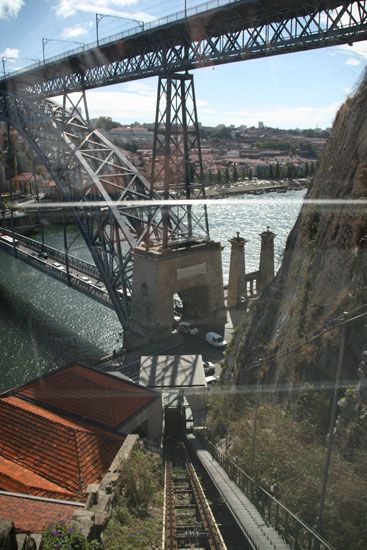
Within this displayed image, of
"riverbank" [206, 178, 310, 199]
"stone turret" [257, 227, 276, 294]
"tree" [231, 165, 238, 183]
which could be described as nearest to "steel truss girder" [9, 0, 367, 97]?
"stone turret" [257, 227, 276, 294]

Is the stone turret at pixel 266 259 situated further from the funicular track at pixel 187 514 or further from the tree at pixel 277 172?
the tree at pixel 277 172

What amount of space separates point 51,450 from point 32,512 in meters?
1.63

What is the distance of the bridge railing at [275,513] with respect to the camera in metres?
3.94

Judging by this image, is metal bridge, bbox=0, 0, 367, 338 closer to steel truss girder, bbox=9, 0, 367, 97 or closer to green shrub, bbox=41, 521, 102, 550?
steel truss girder, bbox=9, 0, 367, 97

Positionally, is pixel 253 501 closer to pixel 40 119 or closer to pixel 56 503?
pixel 56 503

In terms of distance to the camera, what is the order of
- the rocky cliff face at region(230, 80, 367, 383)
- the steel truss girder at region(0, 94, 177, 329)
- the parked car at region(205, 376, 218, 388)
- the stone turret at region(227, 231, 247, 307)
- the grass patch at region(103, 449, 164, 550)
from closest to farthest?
1. the grass patch at region(103, 449, 164, 550)
2. the rocky cliff face at region(230, 80, 367, 383)
3. the parked car at region(205, 376, 218, 388)
4. the steel truss girder at region(0, 94, 177, 329)
5. the stone turret at region(227, 231, 247, 307)

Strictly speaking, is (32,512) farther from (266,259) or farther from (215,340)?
(266,259)

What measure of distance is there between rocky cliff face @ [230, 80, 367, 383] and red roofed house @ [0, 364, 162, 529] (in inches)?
79.6

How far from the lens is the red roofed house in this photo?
6345mm

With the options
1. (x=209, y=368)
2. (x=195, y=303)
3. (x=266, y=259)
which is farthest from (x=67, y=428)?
(x=266, y=259)

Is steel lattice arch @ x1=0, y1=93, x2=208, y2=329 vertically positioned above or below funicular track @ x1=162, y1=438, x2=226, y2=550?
above

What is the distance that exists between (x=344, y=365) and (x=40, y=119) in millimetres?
18779

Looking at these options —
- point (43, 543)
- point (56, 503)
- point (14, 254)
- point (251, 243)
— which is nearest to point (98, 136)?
point (14, 254)

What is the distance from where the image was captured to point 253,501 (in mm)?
5305
